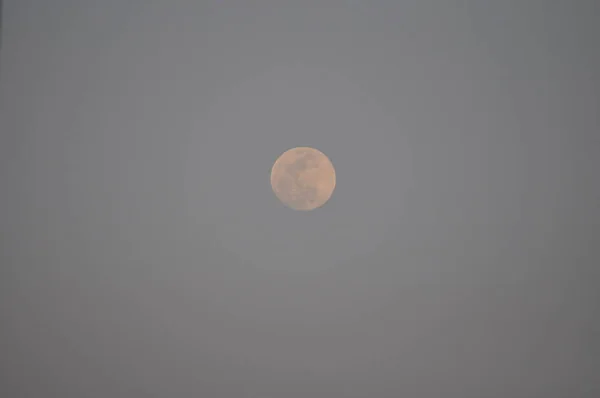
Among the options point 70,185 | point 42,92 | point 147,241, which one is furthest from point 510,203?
point 42,92

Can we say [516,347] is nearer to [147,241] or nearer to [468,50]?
[468,50]

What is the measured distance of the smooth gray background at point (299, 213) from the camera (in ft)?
12.6

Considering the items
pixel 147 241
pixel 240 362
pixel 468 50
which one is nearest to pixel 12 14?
pixel 147 241

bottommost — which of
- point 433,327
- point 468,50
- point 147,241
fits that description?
point 433,327

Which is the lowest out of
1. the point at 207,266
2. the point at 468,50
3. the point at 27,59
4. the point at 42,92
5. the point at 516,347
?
the point at 516,347

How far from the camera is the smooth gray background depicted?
3.83 m

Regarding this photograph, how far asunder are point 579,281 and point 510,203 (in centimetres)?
79

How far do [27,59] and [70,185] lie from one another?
1.06 m

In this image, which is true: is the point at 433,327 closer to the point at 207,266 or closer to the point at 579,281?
the point at 579,281

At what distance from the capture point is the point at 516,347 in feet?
12.6

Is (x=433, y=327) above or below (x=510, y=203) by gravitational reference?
below

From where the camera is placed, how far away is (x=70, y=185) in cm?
388

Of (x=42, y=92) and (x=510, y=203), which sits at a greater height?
(x=42, y=92)

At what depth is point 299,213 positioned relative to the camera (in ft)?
13.1
